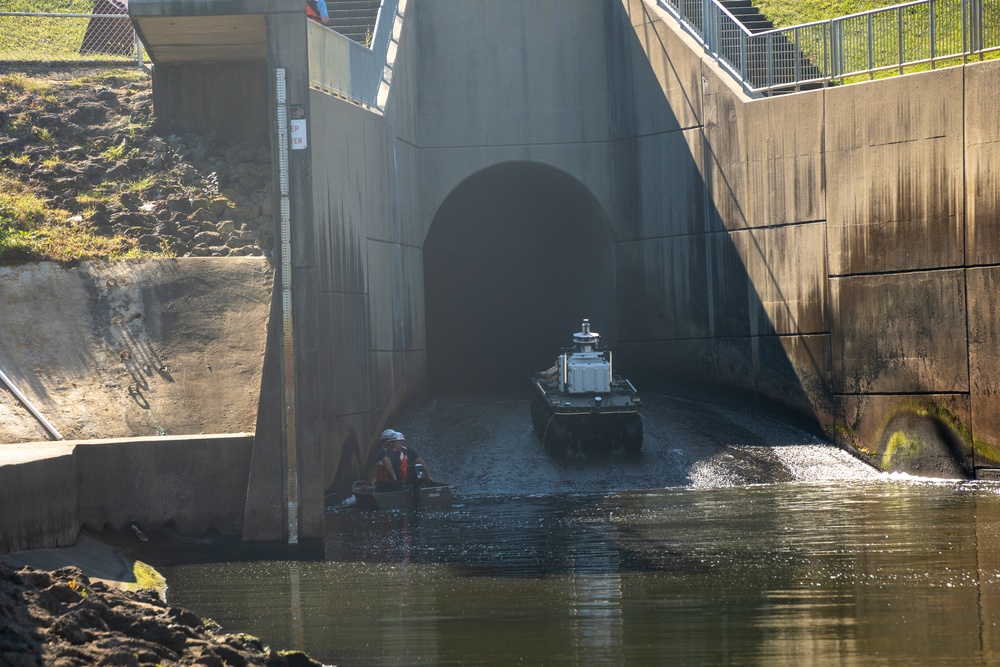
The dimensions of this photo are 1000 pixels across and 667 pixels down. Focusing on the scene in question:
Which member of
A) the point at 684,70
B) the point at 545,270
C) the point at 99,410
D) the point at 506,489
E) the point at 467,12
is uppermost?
the point at 467,12

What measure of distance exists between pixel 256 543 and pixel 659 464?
8.77 meters

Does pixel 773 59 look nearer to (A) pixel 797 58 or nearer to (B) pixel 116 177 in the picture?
(A) pixel 797 58

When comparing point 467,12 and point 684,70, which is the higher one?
point 467,12

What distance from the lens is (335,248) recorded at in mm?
20047

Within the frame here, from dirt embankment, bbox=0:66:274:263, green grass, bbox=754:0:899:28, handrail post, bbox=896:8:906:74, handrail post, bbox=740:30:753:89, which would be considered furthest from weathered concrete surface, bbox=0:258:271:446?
green grass, bbox=754:0:899:28

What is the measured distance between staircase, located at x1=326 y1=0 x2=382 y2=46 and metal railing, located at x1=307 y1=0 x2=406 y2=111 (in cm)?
296

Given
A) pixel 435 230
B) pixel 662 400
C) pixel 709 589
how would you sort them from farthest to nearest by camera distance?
pixel 435 230
pixel 662 400
pixel 709 589

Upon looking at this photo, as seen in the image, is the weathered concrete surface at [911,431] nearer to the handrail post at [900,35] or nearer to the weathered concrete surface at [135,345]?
the handrail post at [900,35]

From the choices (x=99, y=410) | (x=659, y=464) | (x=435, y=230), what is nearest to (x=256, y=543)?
(x=99, y=410)

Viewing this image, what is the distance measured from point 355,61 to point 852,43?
9443mm

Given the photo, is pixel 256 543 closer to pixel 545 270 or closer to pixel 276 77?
pixel 276 77

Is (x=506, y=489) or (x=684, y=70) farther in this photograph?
(x=684, y=70)

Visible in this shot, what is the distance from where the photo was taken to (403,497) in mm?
18625

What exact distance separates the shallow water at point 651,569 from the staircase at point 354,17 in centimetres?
1241
